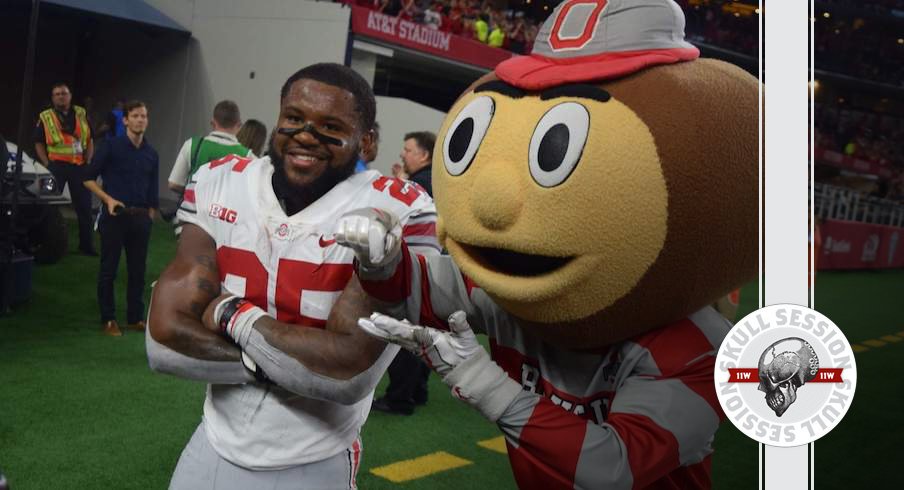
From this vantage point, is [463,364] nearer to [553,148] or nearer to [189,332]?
[553,148]

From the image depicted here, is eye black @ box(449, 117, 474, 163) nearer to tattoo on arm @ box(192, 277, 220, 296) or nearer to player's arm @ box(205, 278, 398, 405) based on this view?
player's arm @ box(205, 278, 398, 405)

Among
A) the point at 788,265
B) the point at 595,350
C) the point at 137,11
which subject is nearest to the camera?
the point at 788,265

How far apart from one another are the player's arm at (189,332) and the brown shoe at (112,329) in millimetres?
2907

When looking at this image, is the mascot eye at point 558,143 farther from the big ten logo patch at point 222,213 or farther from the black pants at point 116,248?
the black pants at point 116,248

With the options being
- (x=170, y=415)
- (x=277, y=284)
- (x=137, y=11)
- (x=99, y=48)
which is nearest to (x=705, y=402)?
(x=277, y=284)

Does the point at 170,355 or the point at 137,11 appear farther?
the point at 137,11

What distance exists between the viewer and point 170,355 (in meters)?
1.39

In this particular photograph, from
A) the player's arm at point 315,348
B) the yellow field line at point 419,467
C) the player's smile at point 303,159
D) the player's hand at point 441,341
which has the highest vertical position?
the player's smile at point 303,159

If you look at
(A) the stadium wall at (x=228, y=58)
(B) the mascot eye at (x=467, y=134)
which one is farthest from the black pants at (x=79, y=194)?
(B) the mascot eye at (x=467, y=134)

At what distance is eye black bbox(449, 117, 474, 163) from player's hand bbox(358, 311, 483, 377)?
0.20 metres

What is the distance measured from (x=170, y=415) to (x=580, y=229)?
8.19 feet

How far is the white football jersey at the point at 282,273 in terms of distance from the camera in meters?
1.40

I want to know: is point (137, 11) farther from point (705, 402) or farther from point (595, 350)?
point (705, 402)

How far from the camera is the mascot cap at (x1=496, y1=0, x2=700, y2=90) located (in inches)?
40.3
